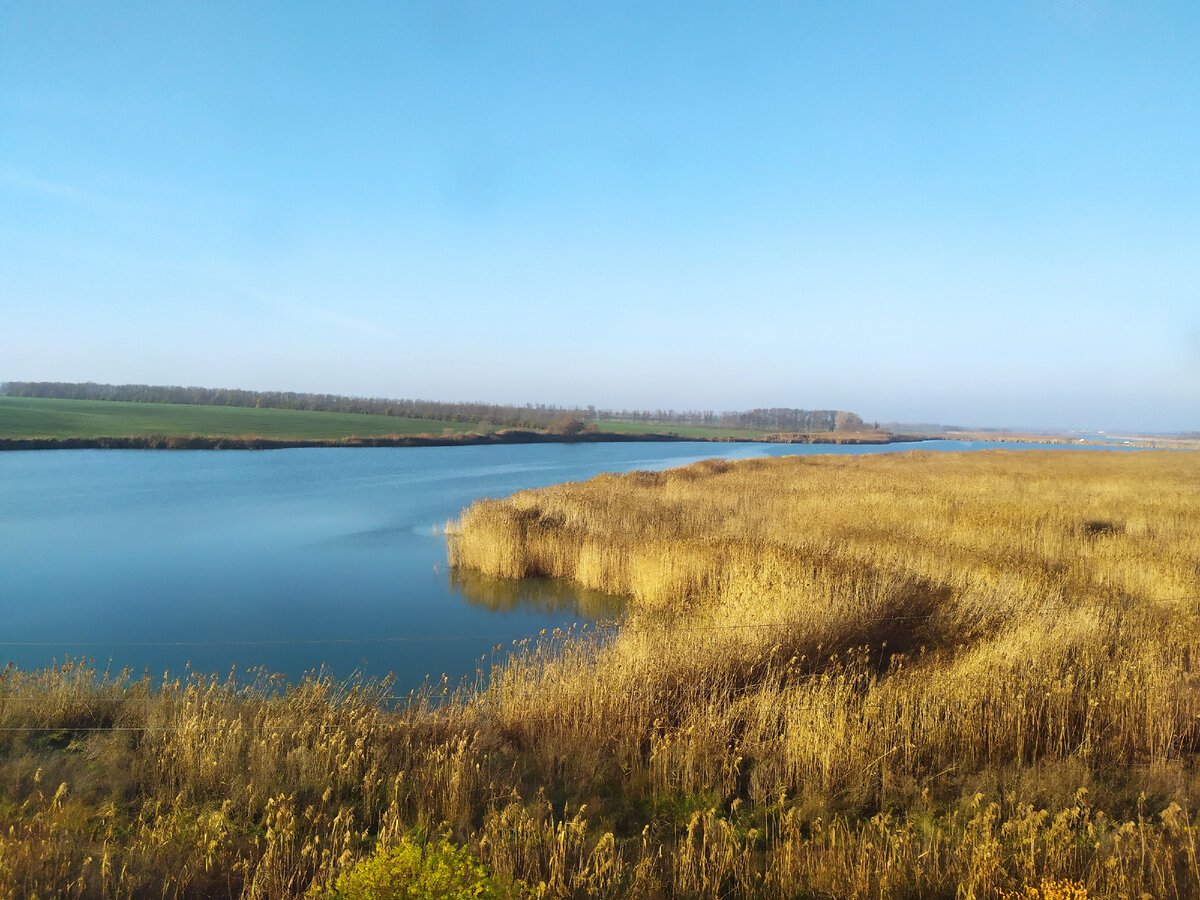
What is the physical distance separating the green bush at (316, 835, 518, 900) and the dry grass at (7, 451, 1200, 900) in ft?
1.06

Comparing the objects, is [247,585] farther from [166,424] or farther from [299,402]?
[299,402]

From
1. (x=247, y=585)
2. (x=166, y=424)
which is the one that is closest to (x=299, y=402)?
(x=166, y=424)

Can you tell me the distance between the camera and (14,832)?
3375mm

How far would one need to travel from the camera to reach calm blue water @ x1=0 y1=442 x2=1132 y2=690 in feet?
30.1

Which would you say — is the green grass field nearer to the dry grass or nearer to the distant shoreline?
the distant shoreline

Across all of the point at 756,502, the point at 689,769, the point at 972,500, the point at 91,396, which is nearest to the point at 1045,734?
the point at 689,769

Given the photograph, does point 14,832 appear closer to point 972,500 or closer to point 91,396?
point 972,500

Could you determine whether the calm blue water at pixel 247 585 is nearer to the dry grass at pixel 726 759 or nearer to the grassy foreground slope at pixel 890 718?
the dry grass at pixel 726 759

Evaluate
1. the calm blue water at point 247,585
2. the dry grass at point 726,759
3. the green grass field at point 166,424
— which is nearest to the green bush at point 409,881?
the dry grass at point 726,759

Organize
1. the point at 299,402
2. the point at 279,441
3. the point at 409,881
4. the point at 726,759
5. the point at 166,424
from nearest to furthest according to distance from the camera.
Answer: the point at 409,881 → the point at 726,759 → the point at 279,441 → the point at 166,424 → the point at 299,402

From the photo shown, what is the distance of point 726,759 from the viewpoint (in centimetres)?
493

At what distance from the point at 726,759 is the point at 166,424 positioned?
66.4 meters

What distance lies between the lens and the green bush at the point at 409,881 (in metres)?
2.64

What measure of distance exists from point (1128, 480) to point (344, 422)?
7095 centimetres
